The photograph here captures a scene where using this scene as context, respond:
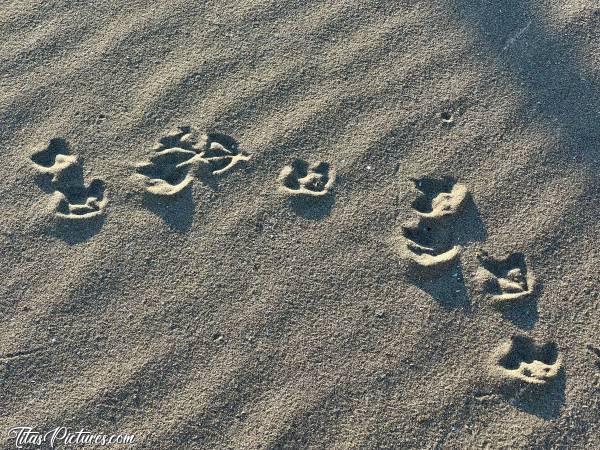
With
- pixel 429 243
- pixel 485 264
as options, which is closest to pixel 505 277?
pixel 485 264

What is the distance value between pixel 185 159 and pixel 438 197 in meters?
0.80

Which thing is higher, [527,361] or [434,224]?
[434,224]

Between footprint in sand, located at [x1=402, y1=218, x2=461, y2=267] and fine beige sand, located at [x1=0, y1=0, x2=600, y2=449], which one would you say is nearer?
fine beige sand, located at [x1=0, y1=0, x2=600, y2=449]

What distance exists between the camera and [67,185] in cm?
218

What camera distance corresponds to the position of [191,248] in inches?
82.2

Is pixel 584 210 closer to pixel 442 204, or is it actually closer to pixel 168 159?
pixel 442 204

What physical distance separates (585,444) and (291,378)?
31.8 inches

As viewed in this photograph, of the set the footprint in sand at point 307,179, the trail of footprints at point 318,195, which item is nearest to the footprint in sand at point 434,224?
the trail of footprints at point 318,195

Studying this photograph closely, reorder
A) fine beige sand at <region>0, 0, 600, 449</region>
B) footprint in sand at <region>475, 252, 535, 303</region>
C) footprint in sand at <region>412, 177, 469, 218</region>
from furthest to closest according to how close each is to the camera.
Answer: footprint in sand at <region>412, 177, 469, 218</region> < footprint in sand at <region>475, 252, 535, 303</region> < fine beige sand at <region>0, 0, 600, 449</region>

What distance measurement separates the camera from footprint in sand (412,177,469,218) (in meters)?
2.12

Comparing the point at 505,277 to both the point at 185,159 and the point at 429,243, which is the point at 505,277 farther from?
the point at 185,159

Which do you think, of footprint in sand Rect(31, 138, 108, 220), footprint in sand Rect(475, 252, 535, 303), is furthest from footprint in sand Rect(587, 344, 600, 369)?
footprint in sand Rect(31, 138, 108, 220)

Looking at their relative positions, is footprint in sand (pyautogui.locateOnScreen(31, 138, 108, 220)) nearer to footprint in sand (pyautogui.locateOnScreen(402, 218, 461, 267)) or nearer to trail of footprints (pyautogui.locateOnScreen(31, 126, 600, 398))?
trail of footprints (pyautogui.locateOnScreen(31, 126, 600, 398))

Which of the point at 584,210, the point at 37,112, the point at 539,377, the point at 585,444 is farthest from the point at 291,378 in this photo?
the point at 37,112
